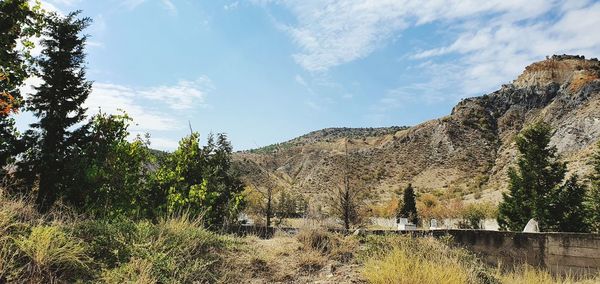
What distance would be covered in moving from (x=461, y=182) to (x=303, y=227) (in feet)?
198

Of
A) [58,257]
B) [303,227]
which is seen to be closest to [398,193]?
[303,227]

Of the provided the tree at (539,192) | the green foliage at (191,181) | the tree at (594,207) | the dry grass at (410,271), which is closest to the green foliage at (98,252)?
the dry grass at (410,271)

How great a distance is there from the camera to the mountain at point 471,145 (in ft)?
198

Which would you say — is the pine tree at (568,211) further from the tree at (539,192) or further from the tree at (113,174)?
the tree at (113,174)

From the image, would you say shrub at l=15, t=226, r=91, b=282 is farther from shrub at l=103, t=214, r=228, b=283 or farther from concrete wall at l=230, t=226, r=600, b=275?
concrete wall at l=230, t=226, r=600, b=275

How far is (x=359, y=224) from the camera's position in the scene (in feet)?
108

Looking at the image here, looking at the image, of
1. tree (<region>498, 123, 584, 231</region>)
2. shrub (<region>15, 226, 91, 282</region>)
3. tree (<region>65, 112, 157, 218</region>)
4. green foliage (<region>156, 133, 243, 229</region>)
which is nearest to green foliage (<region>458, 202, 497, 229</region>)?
tree (<region>498, 123, 584, 231</region>)

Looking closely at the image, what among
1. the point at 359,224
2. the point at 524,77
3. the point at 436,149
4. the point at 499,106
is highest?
the point at 524,77

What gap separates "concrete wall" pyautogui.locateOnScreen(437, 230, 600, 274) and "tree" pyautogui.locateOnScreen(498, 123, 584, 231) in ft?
43.0

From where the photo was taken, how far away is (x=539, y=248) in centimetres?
1259

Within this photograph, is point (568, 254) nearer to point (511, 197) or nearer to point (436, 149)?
point (511, 197)

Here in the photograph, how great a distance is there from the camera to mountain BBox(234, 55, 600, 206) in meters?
60.3

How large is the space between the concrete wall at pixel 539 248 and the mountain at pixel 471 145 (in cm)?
4011

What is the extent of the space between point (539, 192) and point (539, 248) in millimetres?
14294
